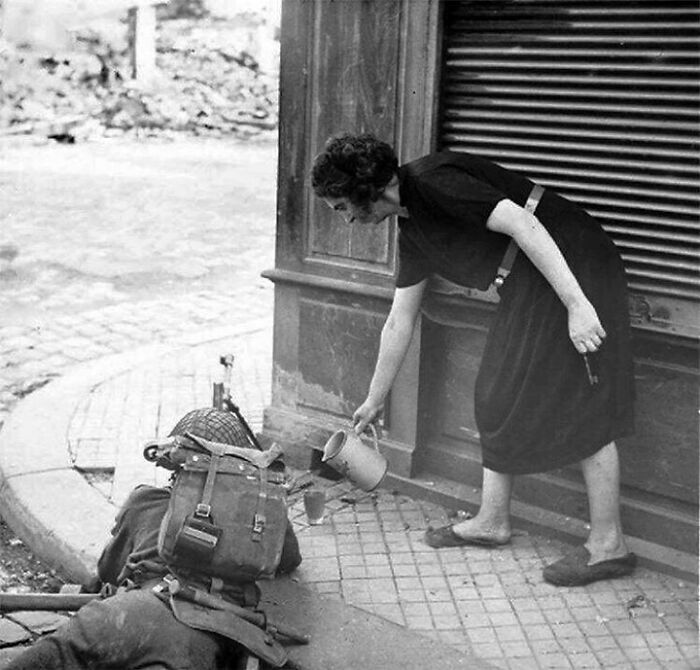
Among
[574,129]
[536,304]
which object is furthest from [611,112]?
[536,304]

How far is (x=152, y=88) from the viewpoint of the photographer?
71.1ft

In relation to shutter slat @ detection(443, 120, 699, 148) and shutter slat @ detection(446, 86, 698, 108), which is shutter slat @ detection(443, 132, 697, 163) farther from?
shutter slat @ detection(446, 86, 698, 108)

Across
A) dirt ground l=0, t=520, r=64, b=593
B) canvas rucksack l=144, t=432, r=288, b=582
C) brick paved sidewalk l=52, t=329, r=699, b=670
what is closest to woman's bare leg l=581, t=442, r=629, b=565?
brick paved sidewalk l=52, t=329, r=699, b=670

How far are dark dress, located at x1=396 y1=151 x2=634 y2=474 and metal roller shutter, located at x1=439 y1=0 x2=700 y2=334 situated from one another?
175mm

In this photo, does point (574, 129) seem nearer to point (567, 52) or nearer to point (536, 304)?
point (567, 52)

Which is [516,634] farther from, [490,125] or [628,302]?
[490,125]

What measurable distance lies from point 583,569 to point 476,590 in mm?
432

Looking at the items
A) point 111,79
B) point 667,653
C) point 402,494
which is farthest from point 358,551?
point 111,79

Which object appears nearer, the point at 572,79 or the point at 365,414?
the point at 572,79

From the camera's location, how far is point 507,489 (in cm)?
434

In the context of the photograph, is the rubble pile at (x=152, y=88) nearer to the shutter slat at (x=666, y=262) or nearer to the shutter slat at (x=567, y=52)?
the shutter slat at (x=567, y=52)

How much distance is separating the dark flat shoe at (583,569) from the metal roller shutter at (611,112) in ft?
3.09

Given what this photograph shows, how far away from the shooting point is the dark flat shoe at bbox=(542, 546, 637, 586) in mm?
4055

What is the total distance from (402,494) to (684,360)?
1.49 m
